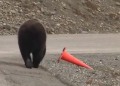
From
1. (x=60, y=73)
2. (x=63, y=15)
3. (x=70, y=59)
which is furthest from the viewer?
(x=63, y=15)

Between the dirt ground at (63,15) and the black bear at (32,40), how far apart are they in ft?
27.0

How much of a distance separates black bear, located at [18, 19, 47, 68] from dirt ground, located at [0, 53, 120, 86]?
0.26 metres

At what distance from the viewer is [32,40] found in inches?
355

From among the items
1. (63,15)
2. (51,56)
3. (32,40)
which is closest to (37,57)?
(32,40)

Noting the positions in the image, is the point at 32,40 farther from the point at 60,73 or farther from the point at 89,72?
the point at 89,72

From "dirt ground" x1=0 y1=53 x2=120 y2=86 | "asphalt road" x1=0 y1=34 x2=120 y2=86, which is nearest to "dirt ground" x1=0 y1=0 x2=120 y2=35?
"asphalt road" x1=0 y1=34 x2=120 y2=86

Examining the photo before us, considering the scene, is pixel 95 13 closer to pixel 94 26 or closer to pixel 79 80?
pixel 94 26

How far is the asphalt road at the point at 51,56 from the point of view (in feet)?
25.9

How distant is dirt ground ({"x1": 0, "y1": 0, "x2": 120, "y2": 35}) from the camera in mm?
18562

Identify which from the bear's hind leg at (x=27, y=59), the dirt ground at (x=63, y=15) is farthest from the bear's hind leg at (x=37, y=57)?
the dirt ground at (x=63, y=15)

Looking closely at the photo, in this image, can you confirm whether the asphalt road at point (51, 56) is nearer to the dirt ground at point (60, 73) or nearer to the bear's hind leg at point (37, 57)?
the dirt ground at point (60, 73)

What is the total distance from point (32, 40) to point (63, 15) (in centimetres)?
1100

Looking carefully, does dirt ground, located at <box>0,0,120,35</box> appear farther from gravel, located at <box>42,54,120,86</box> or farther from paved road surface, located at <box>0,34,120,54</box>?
gravel, located at <box>42,54,120,86</box>

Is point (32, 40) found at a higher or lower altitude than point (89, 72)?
higher
